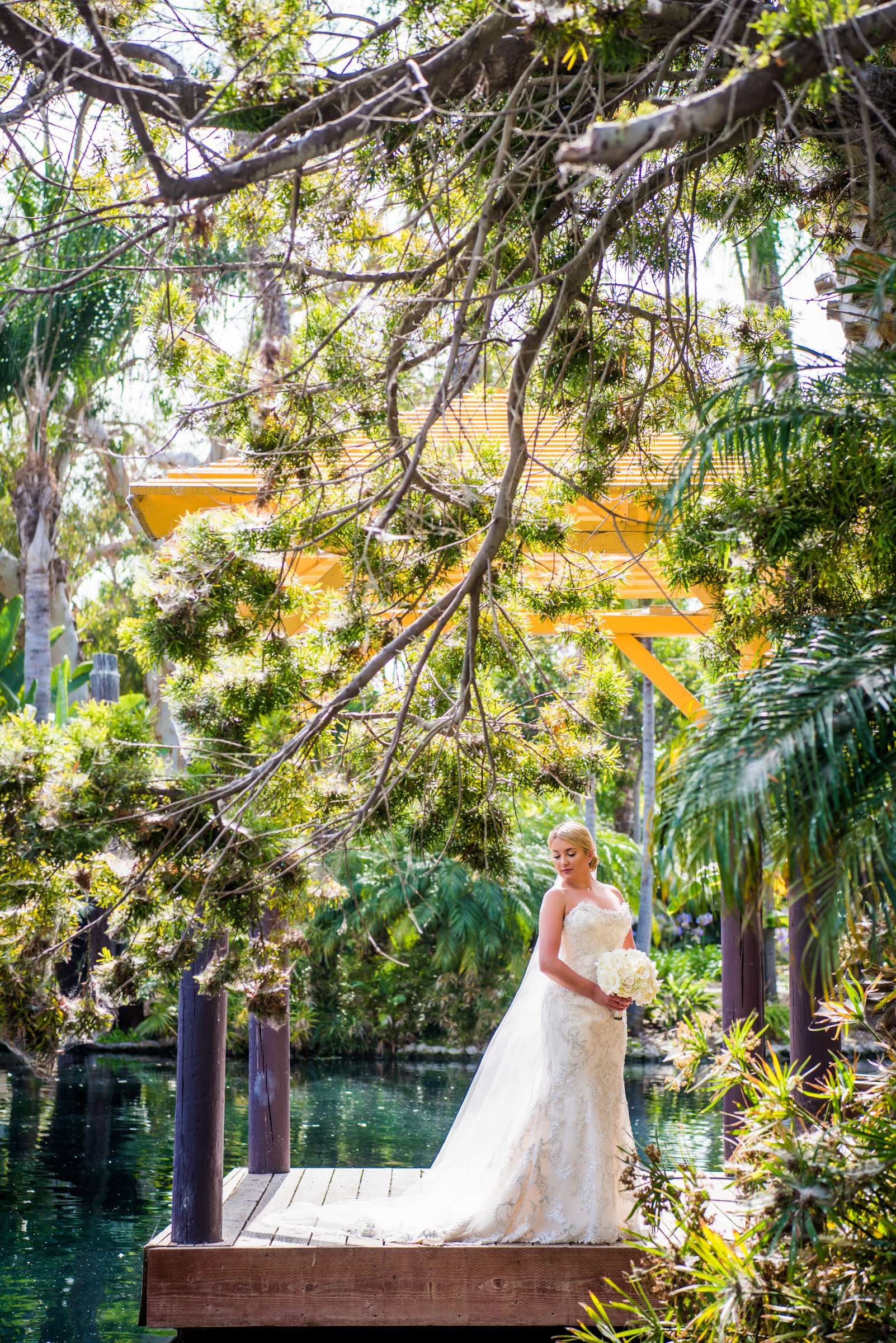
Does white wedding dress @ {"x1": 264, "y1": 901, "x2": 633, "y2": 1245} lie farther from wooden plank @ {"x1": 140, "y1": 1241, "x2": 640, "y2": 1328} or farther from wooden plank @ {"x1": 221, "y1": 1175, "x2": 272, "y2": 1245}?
wooden plank @ {"x1": 221, "y1": 1175, "x2": 272, "y2": 1245}

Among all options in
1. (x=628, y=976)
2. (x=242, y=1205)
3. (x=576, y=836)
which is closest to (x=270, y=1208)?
(x=242, y=1205)

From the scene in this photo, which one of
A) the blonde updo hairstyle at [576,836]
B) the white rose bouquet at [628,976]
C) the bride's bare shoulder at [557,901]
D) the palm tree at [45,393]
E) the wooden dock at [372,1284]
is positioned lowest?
the wooden dock at [372,1284]

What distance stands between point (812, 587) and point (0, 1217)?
712cm

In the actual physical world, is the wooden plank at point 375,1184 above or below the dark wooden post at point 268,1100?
below

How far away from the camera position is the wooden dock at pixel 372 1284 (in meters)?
5.62

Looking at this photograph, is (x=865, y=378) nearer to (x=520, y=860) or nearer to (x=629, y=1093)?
(x=629, y=1093)

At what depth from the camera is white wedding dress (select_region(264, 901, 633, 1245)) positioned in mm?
5773

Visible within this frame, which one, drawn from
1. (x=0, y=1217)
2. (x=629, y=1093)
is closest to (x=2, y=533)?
(x=629, y=1093)

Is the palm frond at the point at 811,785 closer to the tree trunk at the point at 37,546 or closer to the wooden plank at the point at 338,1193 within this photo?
the wooden plank at the point at 338,1193

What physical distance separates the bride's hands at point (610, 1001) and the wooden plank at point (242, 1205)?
196 centimetres

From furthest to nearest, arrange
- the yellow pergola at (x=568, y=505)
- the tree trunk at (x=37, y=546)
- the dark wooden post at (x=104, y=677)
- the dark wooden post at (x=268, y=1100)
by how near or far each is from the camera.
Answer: the dark wooden post at (x=104, y=677) → the tree trunk at (x=37, y=546) → the dark wooden post at (x=268, y=1100) → the yellow pergola at (x=568, y=505)

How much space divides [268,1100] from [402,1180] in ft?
3.13

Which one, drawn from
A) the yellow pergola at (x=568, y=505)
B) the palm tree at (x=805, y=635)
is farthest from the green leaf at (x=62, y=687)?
the palm tree at (x=805, y=635)

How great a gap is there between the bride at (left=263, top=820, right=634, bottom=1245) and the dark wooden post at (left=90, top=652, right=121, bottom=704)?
1309cm
